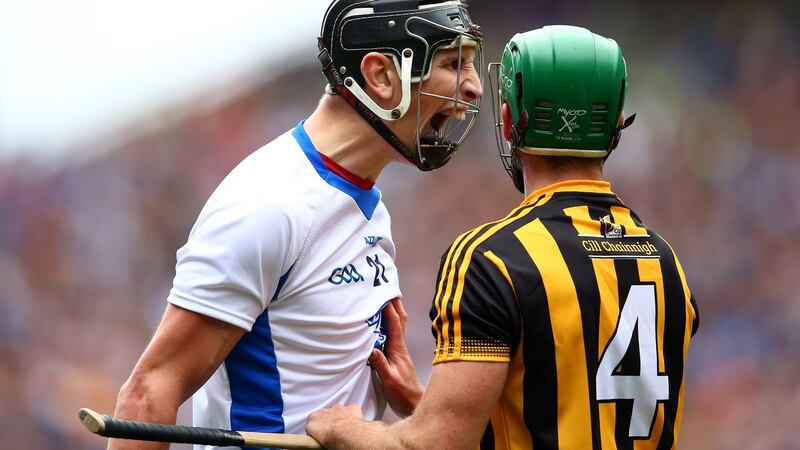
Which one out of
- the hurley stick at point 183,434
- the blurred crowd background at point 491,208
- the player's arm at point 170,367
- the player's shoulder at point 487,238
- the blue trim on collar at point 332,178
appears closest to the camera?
the hurley stick at point 183,434

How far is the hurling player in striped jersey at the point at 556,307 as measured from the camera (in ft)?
6.97

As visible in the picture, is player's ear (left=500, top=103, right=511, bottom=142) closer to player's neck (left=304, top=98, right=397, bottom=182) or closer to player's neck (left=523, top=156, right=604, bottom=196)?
player's neck (left=523, top=156, right=604, bottom=196)

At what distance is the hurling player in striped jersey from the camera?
6.97 feet

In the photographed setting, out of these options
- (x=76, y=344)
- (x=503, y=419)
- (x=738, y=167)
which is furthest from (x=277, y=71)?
(x=503, y=419)

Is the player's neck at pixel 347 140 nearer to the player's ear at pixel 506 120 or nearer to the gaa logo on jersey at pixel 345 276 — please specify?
the gaa logo on jersey at pixel 345 276

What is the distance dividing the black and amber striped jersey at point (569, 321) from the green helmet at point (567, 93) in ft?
0.32

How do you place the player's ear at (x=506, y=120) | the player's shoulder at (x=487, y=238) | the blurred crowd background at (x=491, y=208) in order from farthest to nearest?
the blurred crowd background at (x=491, y=208) → the player's ear at (x=506, y=120) → the player's shoulder at (x=487, y=238)

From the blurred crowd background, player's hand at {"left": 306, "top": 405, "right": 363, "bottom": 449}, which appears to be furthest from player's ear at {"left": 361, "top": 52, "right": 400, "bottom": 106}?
the blurred crowd background

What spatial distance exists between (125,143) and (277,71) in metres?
1.20

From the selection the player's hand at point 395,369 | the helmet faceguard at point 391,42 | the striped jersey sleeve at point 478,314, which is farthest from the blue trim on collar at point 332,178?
the striped jersey sleeve at point 478,314

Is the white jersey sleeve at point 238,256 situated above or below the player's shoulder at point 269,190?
below

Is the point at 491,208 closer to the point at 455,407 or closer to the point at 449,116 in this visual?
the point at 449,116

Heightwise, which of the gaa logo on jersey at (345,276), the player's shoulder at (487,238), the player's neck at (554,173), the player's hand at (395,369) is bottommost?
the player's hand at (395,369)

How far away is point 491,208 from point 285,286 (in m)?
4.11
